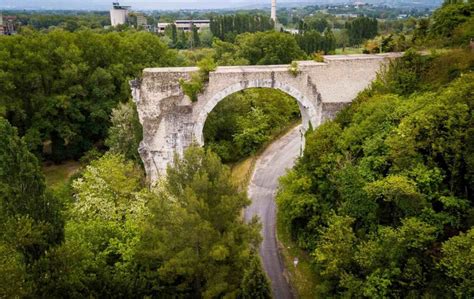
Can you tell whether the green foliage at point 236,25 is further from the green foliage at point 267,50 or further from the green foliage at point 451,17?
the green foliage at point 451,17

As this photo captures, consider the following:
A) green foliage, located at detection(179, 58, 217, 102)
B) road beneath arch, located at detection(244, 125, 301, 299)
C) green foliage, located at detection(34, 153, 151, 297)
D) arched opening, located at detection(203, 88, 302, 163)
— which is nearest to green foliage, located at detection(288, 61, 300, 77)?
green foliage, located at detection(179, 58, 217, 102)

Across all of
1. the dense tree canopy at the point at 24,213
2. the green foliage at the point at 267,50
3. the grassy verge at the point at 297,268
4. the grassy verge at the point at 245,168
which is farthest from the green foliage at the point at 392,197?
the green foliage at the point at 267,50

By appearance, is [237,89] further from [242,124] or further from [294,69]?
[242,124]

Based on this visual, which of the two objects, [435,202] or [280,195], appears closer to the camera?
[435,202]

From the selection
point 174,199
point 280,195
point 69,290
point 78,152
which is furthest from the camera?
point 78,152

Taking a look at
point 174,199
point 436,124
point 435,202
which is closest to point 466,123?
point 436,124

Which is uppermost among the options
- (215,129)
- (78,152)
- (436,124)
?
(436,124)

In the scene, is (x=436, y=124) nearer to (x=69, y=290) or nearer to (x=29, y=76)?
(x=69, y=290)
